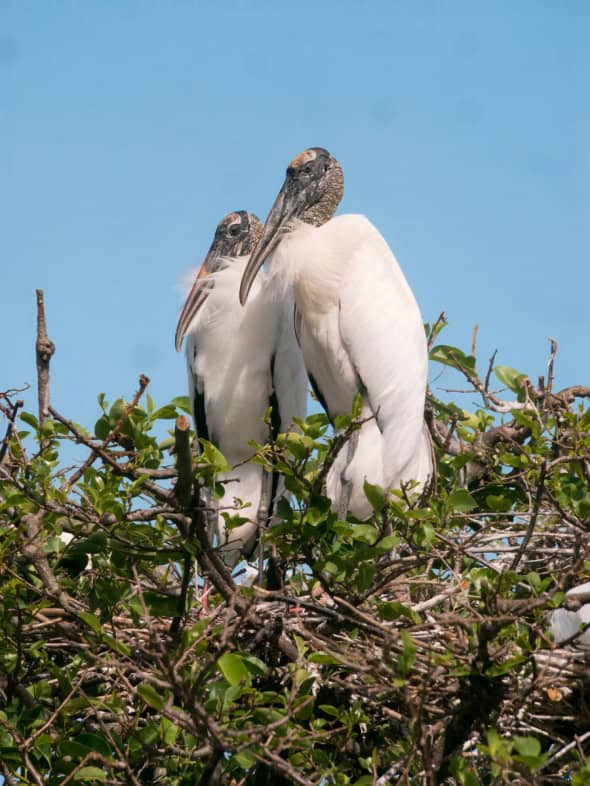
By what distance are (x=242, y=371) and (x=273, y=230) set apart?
1.93 ft

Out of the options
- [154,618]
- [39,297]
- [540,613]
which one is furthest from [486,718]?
[39,297]

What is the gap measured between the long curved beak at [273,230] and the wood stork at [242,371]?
0.10 m

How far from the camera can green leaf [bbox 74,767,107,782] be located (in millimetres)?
2557

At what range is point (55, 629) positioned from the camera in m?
2.91

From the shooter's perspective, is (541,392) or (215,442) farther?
(215,442)

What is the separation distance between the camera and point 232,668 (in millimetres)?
2500

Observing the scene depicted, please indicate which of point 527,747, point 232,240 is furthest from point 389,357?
point 527,747

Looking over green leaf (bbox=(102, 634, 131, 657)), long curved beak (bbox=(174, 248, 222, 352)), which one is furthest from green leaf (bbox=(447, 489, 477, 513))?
long curved beak (bbox=(174, 248, 222, 352))

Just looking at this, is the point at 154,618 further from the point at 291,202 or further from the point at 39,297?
the point at 291,202

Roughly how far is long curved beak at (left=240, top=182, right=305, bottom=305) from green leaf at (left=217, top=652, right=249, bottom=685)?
201 cm

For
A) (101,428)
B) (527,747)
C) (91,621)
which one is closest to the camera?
(527,747)

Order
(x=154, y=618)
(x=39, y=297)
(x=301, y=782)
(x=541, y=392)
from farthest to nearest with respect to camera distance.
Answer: (x=541, y=392)
(x=154, y=618)
(x=39, y=297)
(x=301, y=782)

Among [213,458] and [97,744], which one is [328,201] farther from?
[97,744]

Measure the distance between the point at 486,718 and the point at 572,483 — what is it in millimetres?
991
